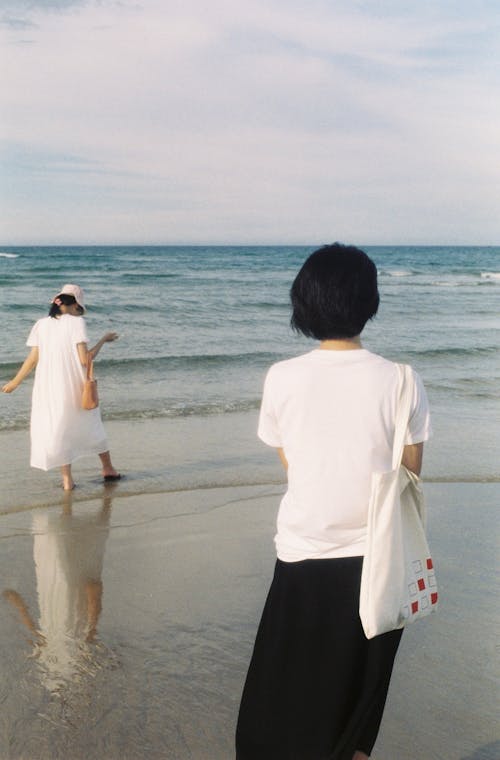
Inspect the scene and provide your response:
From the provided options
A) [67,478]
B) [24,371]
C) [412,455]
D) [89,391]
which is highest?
[412,455]

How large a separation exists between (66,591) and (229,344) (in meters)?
13.1

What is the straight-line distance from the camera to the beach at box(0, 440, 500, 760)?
3137 mm

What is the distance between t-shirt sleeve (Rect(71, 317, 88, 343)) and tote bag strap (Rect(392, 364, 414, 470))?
4.64 meters

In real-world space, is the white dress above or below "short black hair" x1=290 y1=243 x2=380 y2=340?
below

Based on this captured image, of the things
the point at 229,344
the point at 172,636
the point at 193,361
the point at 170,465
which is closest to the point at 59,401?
the point at 170,465

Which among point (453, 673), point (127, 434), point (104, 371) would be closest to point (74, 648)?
point (453, 673)

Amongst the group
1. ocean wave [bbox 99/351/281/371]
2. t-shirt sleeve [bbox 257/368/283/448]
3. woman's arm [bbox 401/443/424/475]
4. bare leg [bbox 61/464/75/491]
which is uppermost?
t-shirt sleeve [bbox 257/368/283/448]

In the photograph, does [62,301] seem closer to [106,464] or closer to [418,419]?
[106,464]

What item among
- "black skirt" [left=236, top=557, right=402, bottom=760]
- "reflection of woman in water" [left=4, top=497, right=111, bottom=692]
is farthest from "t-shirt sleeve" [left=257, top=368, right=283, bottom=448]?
"reflection of woman in water" [left=4, top=497, right=111, bottom=692]

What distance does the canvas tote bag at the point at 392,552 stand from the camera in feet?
7.16

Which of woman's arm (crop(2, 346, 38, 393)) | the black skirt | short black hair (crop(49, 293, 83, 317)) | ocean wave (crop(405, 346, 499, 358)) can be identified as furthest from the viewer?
ocean wave (crop(405, 346, 499, 358))

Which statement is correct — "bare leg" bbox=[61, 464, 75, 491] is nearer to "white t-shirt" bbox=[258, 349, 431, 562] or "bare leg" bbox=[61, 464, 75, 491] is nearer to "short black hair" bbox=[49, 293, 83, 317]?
"short black hair" bbox=[49, 293, 83, 317]

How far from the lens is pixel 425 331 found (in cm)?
2081

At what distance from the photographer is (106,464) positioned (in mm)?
7199
